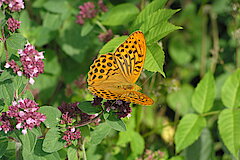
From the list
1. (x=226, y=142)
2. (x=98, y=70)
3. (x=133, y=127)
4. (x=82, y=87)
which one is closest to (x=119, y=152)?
(x=133, y=127)

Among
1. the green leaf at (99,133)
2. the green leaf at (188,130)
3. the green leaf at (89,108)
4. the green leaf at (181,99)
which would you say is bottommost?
the green leaf at (181,99)

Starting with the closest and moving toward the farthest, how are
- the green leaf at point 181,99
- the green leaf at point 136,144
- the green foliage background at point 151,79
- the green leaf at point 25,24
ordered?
1. the green foliage background at point 151,79
2. the green leaf at point 136,144
3. the green leaf at point 25,24
4. the green leaf at point 181,99

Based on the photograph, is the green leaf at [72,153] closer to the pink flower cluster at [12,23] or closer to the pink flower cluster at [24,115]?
the pink flower cluster at [24,115]

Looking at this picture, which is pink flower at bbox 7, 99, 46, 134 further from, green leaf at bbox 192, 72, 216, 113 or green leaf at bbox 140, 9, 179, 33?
green leaf at bbox 192, 72, 216, 113

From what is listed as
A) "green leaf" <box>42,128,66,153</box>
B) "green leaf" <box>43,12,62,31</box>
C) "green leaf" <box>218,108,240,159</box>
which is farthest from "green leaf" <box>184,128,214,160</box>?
"green leaf" <box>43,12,62,31</box>

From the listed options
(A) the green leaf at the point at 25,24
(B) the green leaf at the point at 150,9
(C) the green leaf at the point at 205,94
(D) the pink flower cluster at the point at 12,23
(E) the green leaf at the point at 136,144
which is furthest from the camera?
(A) the green leaf at the point at 25,24

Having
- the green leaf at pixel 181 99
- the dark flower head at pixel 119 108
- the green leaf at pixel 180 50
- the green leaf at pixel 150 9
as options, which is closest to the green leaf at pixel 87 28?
the green leaf at pixel 150 9

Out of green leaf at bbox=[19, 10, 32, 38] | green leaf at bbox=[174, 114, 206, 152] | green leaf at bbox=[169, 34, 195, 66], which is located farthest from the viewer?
green leaf at bbox=[169, 34, 195, 66]
